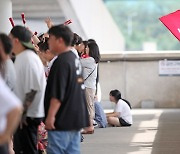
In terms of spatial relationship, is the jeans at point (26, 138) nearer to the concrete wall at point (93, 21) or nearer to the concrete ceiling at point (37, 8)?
the concrete wall at point (93, 21)

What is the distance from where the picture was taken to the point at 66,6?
77.0 ft

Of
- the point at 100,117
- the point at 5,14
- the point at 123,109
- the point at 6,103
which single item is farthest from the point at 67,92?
the point at 5,14

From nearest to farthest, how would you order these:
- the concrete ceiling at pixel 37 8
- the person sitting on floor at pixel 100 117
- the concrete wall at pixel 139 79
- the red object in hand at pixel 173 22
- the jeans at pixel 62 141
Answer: the jeans at pixel 62 141 < the red object in hand at pixel 173 22 < the person sitting on floor at pixel 100 117 < the concrete wall at pixel 139 79 < the concrete ceiling at pixel 37 8

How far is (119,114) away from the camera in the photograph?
14.4 metres

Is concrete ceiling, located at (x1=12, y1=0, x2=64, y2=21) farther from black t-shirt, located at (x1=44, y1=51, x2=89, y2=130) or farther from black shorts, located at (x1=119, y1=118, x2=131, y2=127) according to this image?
black t-shirt, located at (x1=44, y1=51, x2=89, y2=130)

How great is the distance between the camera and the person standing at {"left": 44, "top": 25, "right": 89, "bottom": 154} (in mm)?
6332

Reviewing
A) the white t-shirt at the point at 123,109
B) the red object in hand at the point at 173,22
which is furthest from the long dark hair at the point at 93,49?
the white t-shirt at the point at 123,109

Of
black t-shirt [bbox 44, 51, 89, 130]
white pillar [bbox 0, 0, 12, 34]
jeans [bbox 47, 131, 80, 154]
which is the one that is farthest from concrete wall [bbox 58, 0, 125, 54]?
black t-shirt [bbox 44, 51, 89, 130]

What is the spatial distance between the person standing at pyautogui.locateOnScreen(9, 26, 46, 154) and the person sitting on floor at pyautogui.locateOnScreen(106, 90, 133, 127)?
7458mm

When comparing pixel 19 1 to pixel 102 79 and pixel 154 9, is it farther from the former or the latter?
pixel 154 9

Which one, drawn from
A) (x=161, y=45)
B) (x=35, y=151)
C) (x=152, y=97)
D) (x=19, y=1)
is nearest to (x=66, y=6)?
(x=19, y=1)

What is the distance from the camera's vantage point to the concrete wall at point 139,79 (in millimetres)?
21250

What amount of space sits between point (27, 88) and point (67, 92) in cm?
51

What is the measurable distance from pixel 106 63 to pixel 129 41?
83.1 meters
